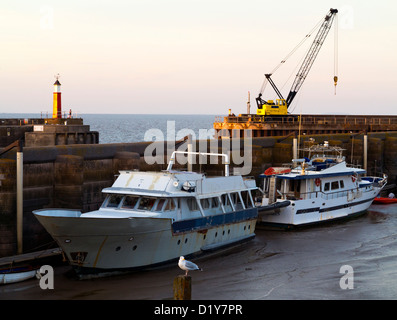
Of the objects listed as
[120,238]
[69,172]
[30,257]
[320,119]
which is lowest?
[30,257]

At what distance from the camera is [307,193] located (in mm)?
29141

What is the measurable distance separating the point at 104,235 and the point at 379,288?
29.5ft

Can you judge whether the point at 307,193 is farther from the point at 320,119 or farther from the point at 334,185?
the point at 320,119

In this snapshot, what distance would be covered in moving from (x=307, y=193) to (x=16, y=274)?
14.7m

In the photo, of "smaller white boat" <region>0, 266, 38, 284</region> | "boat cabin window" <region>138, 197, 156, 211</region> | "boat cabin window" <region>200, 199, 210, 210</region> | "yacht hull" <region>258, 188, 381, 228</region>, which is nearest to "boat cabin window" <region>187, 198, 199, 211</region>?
"boat cabin window" <region>200, 199, 210, 210</region>

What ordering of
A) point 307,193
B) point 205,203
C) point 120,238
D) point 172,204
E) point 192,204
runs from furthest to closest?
point 307,193
point 205,203
point 192,204
point 172,204
point 120,238

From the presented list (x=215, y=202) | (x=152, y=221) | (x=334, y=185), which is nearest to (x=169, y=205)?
(x=152, y=221)

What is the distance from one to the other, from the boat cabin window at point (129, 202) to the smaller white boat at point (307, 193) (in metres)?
7.37

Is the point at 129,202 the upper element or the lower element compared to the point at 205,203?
upper

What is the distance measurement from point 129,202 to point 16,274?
14.8 ft

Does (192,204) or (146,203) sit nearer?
(146,203)

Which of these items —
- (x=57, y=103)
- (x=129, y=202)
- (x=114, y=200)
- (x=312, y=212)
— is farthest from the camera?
(x=57, y=103)

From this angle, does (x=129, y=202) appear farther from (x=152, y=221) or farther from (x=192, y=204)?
(x=192, y=204)
